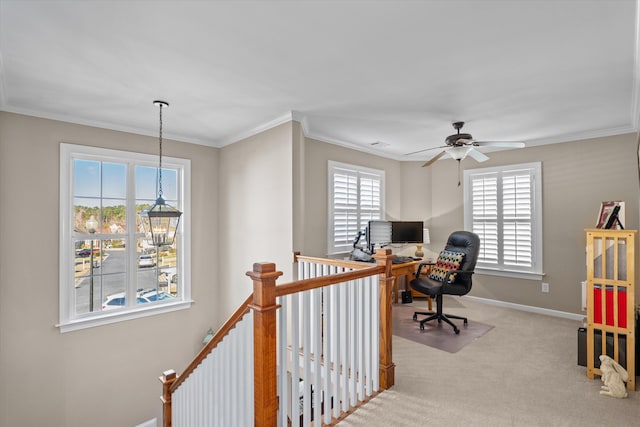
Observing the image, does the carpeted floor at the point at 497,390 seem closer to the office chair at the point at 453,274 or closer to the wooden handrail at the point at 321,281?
the office chair at the point at 453,274

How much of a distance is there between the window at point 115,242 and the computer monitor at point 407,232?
3056mm

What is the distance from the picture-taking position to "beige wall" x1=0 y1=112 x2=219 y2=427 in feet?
10.1

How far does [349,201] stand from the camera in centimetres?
481

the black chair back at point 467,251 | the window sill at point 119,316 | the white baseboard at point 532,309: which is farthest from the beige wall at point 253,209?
the white baseboard at point 532,309

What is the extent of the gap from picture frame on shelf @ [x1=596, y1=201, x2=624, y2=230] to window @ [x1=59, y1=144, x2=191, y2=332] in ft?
14.9

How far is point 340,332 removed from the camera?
2.21 meters

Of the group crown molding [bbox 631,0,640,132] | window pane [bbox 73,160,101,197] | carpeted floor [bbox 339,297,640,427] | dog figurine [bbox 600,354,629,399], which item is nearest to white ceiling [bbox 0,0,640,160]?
crown molding [bbox 631,0,640,132]

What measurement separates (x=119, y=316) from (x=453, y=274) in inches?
157

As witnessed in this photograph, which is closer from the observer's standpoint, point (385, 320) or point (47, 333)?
point (385, 320)

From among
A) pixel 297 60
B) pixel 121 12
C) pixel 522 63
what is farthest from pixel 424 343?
pixel 121 12

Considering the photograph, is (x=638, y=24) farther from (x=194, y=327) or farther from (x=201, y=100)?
(x=194, y=327)

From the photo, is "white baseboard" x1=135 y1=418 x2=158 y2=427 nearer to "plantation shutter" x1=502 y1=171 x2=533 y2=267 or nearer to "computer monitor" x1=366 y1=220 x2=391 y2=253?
"computer monitor" x1=366 y1=220 x2=391 y2=253

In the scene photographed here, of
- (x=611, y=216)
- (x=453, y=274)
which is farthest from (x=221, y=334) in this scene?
(x=611, y=216)

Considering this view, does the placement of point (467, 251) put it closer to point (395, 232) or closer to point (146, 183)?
point (395, 232)
